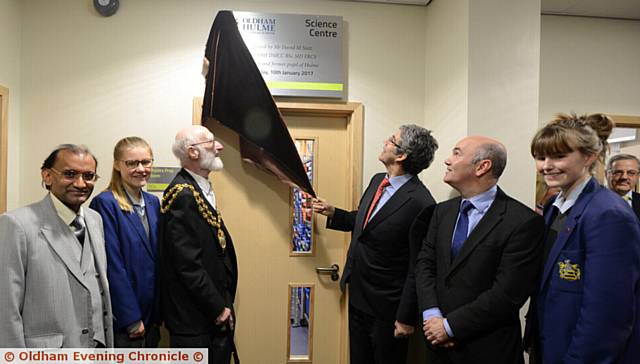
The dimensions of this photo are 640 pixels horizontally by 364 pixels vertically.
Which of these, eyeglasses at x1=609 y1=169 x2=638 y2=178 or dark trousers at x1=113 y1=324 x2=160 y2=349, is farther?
eyeglasses at x1=609 y1=169 x2=638 y2=178

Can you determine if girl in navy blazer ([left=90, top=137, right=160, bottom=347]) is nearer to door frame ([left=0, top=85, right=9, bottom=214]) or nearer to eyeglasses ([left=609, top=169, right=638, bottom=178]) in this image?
door frame ([left=0, top=85, right=9, bottom=214])

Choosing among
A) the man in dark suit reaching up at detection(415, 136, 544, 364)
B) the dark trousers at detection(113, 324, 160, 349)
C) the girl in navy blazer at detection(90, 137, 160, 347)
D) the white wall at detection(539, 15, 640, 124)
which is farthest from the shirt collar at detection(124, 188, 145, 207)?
the white wall at detection(539, 15, 640, 124)

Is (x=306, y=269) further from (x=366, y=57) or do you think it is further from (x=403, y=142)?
(x=366, y=57)

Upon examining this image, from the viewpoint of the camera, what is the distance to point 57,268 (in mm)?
1381

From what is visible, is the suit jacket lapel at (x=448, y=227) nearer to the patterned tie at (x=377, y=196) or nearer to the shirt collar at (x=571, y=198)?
the shirt collar at (x=571, y=198)

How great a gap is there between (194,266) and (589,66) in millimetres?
2802

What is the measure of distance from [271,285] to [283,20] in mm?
1665

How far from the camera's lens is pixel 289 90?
2445mm

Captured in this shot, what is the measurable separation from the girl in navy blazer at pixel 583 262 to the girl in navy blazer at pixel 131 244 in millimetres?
1611

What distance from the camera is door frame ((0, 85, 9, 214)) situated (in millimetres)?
2199

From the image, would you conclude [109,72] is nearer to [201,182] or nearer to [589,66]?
[201,182]

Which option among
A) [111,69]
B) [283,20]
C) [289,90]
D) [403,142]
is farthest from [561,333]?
[111,69]

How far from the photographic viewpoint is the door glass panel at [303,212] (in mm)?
2564

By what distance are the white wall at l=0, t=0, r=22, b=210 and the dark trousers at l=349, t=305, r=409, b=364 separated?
2100mm
